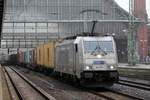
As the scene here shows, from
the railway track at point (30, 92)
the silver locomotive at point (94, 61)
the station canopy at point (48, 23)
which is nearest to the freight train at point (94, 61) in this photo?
the silver locomotive at point (94, 61)

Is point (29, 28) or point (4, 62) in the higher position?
point (29, 28)

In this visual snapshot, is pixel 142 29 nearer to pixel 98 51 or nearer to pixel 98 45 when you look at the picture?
pixel 98 45

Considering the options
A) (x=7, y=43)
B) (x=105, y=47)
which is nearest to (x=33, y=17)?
(x=7, y=43)

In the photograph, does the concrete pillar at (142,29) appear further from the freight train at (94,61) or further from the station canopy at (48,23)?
the freight train at (94,61)

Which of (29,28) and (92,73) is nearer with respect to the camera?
(92,73)

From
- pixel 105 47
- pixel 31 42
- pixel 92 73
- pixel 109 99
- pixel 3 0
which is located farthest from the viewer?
pixel 31 42

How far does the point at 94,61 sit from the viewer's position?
15117 mm

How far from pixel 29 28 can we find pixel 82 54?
65.4m

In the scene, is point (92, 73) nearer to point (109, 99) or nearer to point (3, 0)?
point (109, 99)

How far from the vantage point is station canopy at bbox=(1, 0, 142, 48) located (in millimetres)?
77688

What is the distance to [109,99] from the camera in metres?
12.3

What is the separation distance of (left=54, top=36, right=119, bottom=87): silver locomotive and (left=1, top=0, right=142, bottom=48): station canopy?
61367 millimetres

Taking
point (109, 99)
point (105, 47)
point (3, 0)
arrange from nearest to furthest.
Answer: point (3, 0)
point (109, 99)
point (105, 47)

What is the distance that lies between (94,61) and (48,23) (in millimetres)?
65279
